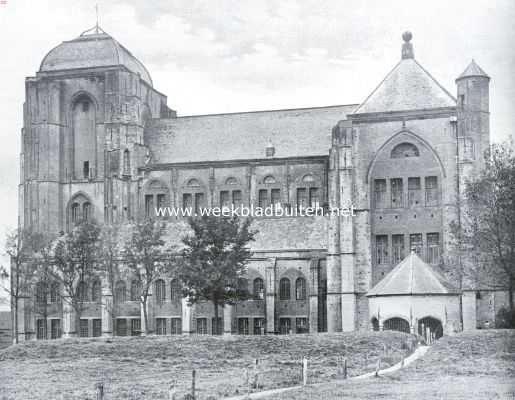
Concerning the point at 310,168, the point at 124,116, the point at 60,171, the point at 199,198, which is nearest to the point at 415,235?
the point at 310,168

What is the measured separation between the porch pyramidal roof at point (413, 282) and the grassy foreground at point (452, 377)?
506 inches

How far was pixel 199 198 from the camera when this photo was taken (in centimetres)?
7712

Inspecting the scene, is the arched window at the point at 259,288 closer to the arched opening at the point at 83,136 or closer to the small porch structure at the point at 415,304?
the small porch structure at the point at 415,304

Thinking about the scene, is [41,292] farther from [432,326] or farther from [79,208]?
[432,326]

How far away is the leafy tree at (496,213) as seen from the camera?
161 feet

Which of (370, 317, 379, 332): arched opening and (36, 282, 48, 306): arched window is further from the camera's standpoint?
(36, 282, 48, 306): arched window

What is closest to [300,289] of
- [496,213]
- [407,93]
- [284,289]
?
[284,289]

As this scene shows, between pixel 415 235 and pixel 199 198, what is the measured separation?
19598 mm

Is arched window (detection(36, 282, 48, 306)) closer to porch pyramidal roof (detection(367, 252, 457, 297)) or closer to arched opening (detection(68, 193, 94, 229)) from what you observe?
arched opening (detection(68, 193, 94, 229))

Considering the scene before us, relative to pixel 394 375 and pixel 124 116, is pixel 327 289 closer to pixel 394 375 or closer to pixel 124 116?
pixel 124 116

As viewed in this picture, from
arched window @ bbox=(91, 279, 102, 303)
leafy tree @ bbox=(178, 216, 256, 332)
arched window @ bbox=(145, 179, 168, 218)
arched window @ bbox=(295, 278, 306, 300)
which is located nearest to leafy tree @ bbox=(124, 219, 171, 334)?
leafy tree @ bbox=(178, 216, 256, 332)

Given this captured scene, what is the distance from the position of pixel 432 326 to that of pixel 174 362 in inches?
778

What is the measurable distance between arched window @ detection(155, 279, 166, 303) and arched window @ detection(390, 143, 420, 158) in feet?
60.9

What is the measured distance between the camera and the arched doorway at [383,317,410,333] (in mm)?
55969
